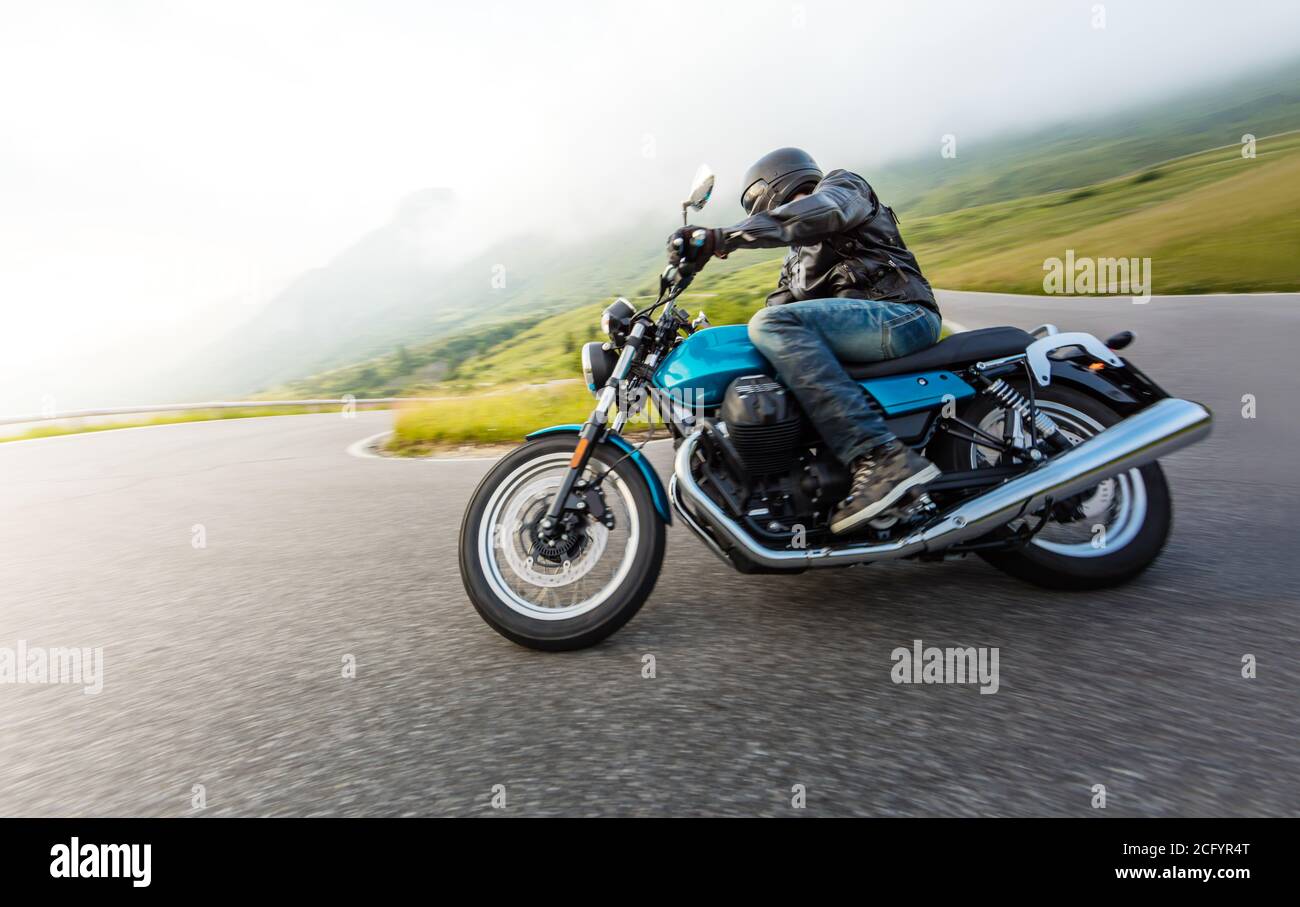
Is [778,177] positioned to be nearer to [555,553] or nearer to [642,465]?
[642,465]

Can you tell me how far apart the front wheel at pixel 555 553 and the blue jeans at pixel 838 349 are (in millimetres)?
693

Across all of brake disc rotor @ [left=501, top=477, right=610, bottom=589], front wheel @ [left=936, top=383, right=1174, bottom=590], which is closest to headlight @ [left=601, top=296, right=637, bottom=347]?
brake disc rotor @ [left=501, top=477, right=610, bottom=589]

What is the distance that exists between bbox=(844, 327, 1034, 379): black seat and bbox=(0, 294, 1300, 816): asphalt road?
93 cm

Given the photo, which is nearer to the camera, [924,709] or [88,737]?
[924,709]

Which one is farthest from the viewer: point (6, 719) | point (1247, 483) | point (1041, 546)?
point (1247, 483)

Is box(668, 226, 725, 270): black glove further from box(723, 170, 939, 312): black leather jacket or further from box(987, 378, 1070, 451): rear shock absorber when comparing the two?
box(987, 378, 1070, 451): rear shock absorber

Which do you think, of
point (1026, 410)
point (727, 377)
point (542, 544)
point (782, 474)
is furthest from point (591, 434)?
point (1026, 410)

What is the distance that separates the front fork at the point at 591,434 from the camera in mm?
3281

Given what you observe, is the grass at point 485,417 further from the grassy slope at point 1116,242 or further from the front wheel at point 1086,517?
the front wheel at point 1086,517

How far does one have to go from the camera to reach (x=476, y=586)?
3262mm

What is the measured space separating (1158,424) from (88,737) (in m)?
3.87
